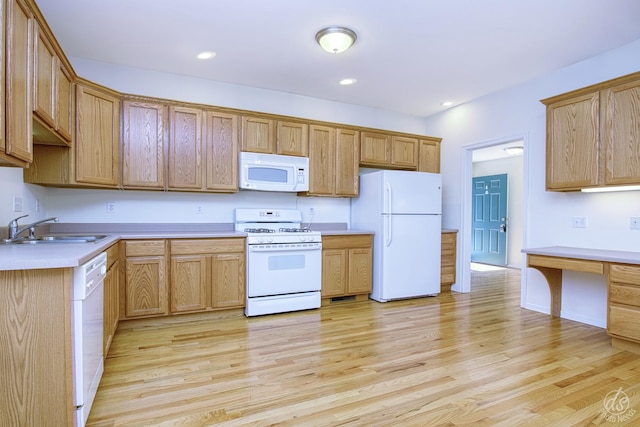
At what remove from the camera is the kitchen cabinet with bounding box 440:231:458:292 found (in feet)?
15.5

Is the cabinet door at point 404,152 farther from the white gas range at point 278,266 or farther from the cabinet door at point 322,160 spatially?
the white gas range at point 278,266

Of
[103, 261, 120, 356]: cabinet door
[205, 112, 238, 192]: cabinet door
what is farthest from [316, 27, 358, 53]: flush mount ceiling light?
[103, 261, 120, 356]: cabinet door

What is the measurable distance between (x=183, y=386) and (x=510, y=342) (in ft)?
8.30

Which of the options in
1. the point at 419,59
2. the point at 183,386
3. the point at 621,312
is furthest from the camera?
the point at 419,59

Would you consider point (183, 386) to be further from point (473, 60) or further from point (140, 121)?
point (473, 60)

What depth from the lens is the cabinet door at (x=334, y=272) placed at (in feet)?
13.1

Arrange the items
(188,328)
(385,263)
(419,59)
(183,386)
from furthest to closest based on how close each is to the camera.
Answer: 1. (385,263)
2. (419,59)
3. (188,328)
4. (183,386)

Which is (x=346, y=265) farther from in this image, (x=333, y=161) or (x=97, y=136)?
(x=97, y=136)

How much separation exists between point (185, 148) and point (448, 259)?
3.57 m

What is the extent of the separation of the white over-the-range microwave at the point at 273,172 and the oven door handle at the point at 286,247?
0.66m

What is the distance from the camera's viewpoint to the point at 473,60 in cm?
345

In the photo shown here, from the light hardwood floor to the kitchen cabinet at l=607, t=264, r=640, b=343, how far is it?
0.56ft

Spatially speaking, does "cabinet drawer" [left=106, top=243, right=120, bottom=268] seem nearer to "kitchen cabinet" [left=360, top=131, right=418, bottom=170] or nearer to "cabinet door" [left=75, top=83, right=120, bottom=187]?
"cabinet door" [left=75, top=83, right=120, bottom=187]

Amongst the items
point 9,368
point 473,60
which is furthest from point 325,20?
point 9,368
